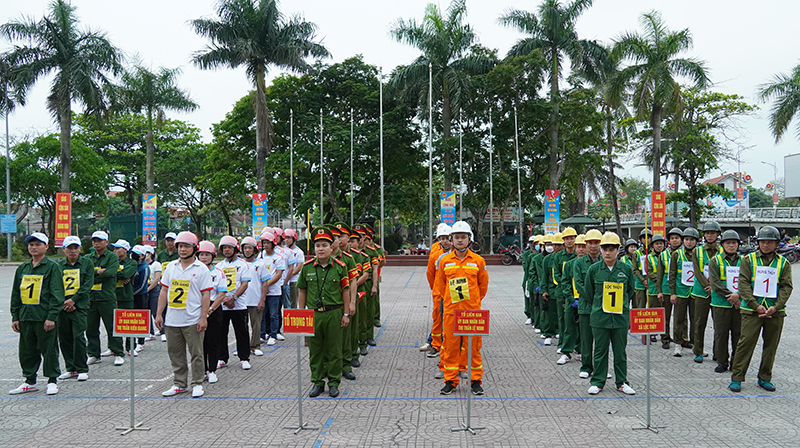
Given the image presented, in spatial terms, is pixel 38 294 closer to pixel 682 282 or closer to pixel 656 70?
pixel 682 282

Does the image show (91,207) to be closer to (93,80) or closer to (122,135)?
(122,135)

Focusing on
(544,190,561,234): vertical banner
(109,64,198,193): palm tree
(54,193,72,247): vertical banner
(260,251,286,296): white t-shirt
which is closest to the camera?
(260,251,286,296): white t-shirt

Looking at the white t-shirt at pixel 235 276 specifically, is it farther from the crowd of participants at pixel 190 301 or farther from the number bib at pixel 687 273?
the number bib at pixel 687 273

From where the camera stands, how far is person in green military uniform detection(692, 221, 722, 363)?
806 cm

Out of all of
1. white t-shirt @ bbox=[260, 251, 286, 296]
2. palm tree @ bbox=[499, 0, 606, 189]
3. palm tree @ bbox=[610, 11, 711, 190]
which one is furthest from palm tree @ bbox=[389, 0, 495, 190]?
white t-shirt @ bbox=[260, 251, 286, 296]

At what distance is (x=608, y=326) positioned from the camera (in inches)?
257

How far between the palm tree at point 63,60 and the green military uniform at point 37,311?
2538 centimetres

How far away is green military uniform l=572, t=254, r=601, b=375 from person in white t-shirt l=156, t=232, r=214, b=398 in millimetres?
4254

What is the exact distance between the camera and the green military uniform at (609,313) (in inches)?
256

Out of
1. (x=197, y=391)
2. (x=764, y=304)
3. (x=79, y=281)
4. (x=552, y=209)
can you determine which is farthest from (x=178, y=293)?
(x=552, y=209)

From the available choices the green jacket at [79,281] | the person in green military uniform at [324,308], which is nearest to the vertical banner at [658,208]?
the person in green military uniform at [324,308]

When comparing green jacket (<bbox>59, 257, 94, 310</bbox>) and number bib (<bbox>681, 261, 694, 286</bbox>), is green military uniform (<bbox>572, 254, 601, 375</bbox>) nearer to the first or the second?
number bib (<bbox>681, 261, 694, 286</bbox>)

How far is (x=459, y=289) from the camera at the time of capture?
259 inches

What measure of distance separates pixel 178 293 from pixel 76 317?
190cm
